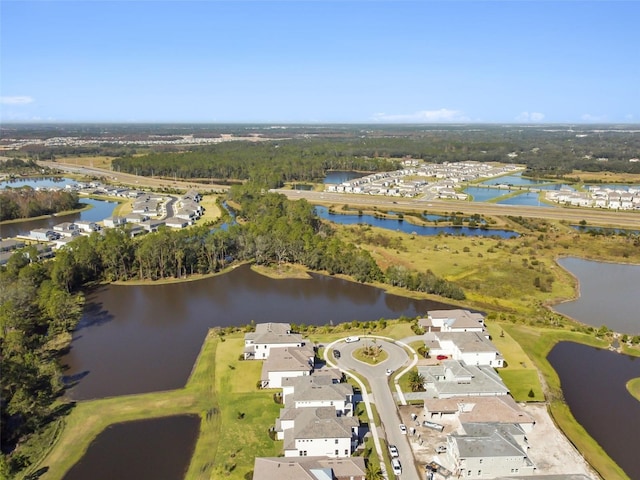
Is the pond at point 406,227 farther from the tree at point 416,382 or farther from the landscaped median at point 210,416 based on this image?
the landscaped median at point 210,416

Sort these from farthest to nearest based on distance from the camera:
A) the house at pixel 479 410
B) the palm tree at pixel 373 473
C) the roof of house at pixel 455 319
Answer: the roof of house at pixel 455 319, the house at pixel 479 410, the palm tree at pixel 373 473

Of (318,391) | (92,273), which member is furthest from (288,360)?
(92,273)

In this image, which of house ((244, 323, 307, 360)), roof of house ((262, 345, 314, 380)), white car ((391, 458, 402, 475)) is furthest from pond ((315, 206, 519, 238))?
white car ((391, 458, 402, 475))

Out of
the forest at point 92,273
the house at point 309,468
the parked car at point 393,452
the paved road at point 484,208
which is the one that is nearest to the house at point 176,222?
the forest at point 92,273

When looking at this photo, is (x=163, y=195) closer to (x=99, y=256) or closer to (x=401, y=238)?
(x=99, y=256)

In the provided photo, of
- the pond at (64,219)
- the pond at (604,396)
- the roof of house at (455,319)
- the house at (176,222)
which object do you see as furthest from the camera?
the pond at (64,219)

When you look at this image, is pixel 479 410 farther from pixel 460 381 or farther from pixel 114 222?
pixel 114 222

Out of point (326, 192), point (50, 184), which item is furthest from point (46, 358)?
point (50, 184)
